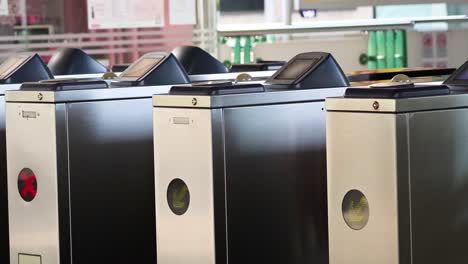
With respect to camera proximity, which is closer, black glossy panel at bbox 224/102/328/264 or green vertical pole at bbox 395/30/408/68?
black glossy panel at bbox 224/102/328/264

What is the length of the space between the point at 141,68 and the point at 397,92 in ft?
5.60

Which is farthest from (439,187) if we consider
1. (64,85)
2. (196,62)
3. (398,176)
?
(196,62)

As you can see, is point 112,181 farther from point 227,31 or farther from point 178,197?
point 227,31

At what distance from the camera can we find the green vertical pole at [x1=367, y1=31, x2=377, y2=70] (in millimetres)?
7863

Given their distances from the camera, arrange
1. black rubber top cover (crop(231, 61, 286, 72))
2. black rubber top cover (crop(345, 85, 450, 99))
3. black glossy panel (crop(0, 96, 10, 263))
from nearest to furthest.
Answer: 1. black rubber top cover (crop(345, 85, 450, 99))
2. black glossy panel (crop(0, 96, 10, 263))
3. black rubber top cover (crop(231, 61, 286, 72))

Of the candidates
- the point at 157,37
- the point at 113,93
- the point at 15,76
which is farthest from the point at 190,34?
the point at 113,93

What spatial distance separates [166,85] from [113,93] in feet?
0.86

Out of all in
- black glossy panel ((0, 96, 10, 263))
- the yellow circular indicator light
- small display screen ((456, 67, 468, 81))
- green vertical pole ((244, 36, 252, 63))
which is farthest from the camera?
green vertical pole ((244, 36, 252, 63))

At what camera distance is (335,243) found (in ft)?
11.7

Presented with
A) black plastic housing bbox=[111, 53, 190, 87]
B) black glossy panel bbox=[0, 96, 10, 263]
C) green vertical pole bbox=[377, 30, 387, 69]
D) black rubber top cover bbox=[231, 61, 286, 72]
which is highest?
green vertical pole bbox=[377, 30, 387, 69]

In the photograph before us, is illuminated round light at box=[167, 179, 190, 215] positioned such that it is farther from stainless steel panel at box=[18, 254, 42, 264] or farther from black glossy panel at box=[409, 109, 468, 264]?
black glossy panel at box=[409, 109, 468, 264]

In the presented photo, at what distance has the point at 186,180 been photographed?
395 centimetres

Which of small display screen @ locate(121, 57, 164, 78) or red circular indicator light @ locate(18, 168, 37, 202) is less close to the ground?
small display screen @ locate(121, 57, 164, 78)

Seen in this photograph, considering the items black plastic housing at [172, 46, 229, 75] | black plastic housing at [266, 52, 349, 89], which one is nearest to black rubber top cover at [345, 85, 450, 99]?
black plastic housing at [266, 52, 349, 89]
